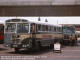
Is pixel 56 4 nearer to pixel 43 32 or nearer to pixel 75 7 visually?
pixel 75 7

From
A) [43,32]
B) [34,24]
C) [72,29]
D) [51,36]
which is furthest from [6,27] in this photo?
[72,29]

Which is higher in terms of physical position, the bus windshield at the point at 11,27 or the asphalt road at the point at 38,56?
the bus windshield at the point at 11,27

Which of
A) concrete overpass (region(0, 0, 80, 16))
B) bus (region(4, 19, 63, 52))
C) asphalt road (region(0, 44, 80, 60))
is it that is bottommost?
asphalt road (region(0, 44, 80, 60))

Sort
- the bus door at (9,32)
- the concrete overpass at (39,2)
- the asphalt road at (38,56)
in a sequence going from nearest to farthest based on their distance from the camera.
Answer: the concrete overpass at (39,2), the asphalt road at (38,56), the bus door at (9,32)

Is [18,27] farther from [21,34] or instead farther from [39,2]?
[39,2]

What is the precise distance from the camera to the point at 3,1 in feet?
52.1

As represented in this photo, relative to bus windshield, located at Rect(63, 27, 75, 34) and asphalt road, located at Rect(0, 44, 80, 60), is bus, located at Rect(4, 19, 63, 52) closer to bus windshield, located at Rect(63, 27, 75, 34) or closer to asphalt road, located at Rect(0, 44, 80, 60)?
asphalt road, located at Rect(0, 44, 80, 60)

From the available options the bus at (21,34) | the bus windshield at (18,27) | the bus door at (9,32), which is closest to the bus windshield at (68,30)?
the bus at (21,34)

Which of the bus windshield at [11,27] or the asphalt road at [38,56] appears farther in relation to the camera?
the bus windshield at [11,27]

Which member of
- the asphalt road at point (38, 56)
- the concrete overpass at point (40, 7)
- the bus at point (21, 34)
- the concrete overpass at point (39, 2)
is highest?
the concrete overpass at point (39, 2)

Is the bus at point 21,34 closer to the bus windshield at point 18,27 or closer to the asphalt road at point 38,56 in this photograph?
the bus windshield at point 18,27

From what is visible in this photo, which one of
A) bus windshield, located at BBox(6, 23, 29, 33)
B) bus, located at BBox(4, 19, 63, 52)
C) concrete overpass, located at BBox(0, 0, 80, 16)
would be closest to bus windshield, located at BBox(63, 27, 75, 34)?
bus, located at BBox(4, 19, 63, 52)

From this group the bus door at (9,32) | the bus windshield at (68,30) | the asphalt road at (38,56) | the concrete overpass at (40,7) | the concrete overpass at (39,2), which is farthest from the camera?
the bus windshield at (68,30)

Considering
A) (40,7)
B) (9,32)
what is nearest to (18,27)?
(9,32)
